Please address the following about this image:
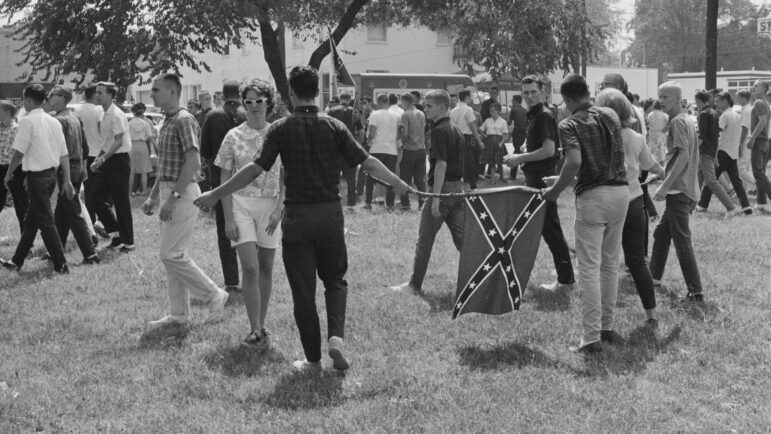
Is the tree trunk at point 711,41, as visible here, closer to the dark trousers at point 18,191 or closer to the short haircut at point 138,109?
the short haircut at point 138,109

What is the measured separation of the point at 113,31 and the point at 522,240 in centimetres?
1724

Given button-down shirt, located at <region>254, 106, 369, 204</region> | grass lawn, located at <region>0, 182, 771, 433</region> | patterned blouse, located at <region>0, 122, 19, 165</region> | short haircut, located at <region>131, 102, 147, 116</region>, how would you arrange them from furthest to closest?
1. short haircut, located at <region>131, 102, 147, 116</region>
2. patterned blouse, located at <region>0, 122, 19, 165</region>
3. button-down shirt, located at <region>254, 106, 369, 204</region>
4. grass lawn, located at <region>0, 182, 771, 433</region>

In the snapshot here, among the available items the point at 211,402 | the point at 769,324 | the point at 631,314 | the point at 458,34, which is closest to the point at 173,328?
the point at 211,402

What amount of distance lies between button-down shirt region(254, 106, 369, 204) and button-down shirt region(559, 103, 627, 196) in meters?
1.46

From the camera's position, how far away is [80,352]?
21.6 feet

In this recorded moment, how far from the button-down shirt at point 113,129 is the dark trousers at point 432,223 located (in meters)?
4.39

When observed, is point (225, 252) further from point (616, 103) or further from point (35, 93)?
point (616, 103)

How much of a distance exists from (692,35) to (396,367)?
10076cm

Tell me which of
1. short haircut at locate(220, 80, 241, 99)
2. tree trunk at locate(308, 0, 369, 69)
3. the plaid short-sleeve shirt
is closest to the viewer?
the plaid short-sleeve shirt

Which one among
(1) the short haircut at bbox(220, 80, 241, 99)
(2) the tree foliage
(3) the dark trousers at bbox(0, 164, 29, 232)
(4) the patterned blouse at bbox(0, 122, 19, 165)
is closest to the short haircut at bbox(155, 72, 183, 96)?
(1) the short haircut at bbox(220, 80, 241, 99)

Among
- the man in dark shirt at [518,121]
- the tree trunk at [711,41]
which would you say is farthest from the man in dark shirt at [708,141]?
the tree trunk at [711,41]

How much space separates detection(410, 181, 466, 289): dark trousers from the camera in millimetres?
8234

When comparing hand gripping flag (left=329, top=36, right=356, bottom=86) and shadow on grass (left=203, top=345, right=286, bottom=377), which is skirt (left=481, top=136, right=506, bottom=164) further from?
shadow on grass (left=203, top=345, right=286, bottom=377)

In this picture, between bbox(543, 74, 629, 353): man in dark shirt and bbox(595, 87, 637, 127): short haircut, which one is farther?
bbox(595, 87, 637, 127): short haircut
